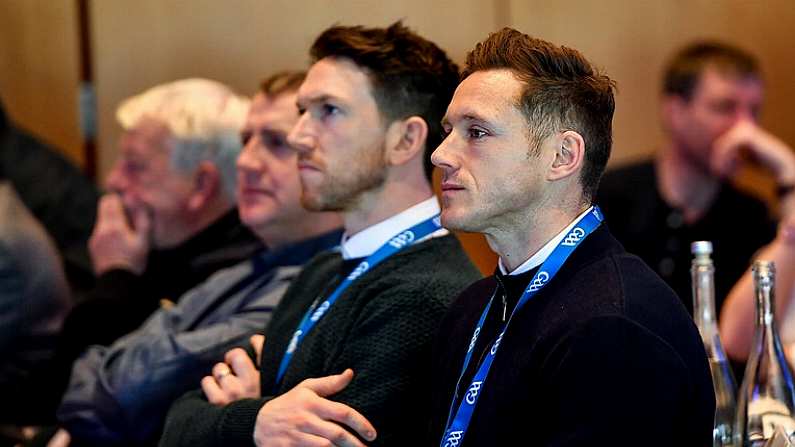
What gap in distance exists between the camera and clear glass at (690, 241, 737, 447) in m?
1.90

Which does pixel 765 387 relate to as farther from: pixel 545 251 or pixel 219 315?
pixel 219 315

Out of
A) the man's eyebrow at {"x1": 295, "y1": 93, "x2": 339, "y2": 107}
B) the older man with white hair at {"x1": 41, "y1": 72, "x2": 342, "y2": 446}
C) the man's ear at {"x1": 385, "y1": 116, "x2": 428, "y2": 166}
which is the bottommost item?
the older man with white hair at {"x1": 41, "y1": 72, "x2": 342, "y2": 446}

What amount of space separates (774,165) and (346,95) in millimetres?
1854

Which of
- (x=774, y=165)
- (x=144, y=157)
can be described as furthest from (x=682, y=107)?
(x=144, y=157)

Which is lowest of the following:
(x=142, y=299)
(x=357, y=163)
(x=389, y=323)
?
(x=142, y=299)

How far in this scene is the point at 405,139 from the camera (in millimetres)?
2195

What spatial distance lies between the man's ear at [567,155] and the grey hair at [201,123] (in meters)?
1.81

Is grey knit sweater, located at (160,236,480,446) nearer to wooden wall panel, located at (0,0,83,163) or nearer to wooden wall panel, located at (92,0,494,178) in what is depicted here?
wooden wall panel, located at (92,0,494,178)

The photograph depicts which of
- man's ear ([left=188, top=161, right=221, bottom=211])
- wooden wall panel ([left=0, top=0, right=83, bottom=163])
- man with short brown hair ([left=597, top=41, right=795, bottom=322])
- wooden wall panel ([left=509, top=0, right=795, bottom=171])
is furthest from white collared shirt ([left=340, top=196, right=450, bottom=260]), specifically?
wooden wall panel ([left=0, top=0, right=83, bottom=163])

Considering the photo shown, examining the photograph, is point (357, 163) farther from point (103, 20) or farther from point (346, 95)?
point (103, 20)

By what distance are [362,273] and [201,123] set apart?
1.41 meters

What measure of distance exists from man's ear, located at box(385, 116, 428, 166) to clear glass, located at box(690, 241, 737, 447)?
53 cm

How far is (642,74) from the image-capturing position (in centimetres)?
452

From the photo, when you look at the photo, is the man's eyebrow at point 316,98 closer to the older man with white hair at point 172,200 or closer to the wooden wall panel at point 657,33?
the older man with white hair at point 172,200
